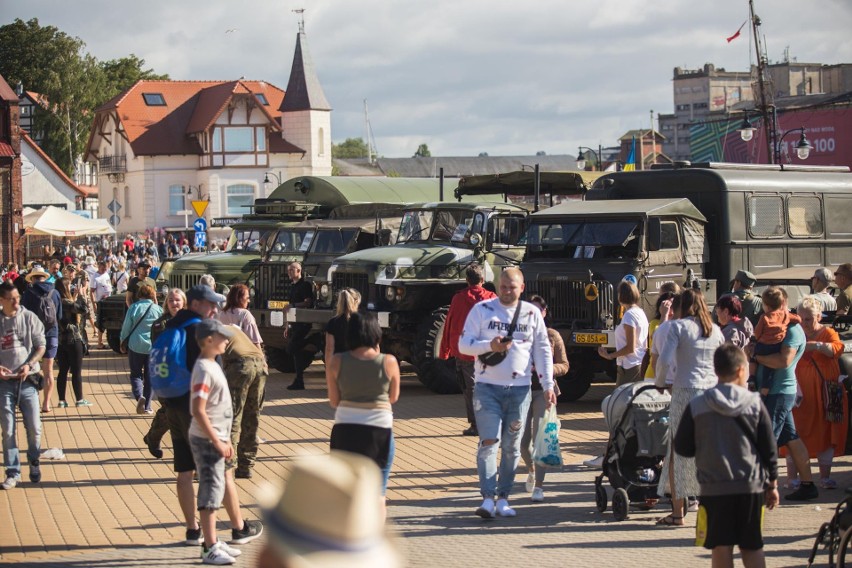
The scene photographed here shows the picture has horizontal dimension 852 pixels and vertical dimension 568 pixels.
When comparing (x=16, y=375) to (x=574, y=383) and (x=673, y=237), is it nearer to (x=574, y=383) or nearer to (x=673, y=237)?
(x=574, y=383)

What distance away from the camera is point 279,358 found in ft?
67.3

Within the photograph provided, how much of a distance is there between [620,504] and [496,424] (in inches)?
42.1

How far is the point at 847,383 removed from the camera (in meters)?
10.1

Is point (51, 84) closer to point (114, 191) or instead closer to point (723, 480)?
point (114, 191)

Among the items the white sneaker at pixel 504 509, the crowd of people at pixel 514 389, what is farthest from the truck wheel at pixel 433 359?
the white sneaker at pixel 504 509

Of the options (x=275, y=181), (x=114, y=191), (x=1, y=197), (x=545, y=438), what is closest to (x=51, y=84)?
(x=114, y=191)

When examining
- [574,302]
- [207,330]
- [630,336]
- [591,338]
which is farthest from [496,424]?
[574,302]

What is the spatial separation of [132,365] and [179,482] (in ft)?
23.1

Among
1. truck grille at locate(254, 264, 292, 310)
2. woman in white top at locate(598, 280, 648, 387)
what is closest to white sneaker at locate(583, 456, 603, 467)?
woman in white top at locate(598, 280, 648, 387)

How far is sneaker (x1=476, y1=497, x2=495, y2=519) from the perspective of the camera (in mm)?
9386

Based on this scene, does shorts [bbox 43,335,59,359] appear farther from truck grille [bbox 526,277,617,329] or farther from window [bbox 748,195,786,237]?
window [bbox 748,195,786,237]

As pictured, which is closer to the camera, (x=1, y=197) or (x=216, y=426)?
(x=216, y=426)

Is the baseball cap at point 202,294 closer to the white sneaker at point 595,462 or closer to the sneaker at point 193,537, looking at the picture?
the sneaker at point 193,537

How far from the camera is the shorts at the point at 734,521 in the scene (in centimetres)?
665
